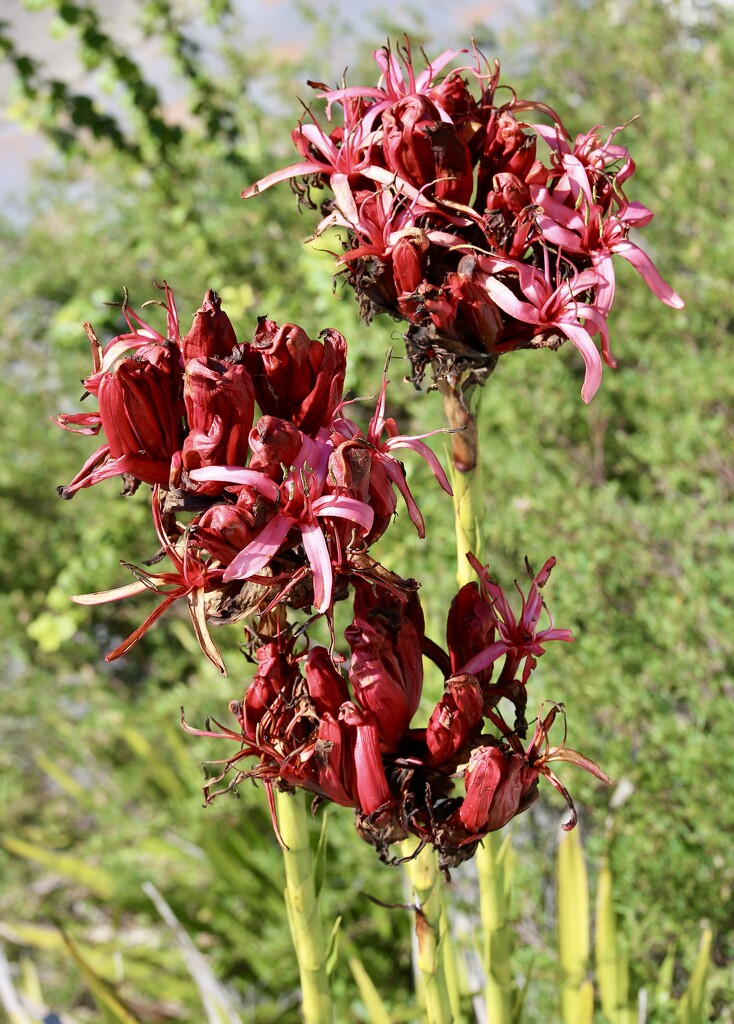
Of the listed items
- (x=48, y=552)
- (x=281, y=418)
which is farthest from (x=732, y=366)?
(x=48, y=552)

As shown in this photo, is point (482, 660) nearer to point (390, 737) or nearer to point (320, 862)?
point (390, 737)

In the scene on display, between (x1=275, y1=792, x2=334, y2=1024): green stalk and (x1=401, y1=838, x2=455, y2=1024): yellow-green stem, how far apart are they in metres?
0.11

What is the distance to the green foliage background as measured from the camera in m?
1.94

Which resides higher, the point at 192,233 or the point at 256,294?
the point at 192,233

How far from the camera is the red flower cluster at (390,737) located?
857mm

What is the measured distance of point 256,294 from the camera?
382cm

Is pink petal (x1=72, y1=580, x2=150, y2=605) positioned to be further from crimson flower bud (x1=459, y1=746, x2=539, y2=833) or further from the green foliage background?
the green foliage background

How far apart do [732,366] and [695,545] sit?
57 cm

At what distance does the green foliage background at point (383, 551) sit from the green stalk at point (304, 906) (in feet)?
2.61

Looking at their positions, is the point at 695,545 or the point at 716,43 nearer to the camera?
the point at 695,545

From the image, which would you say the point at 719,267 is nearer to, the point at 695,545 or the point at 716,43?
the point at 695,545

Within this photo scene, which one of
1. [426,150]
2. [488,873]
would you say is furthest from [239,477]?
[488,873]

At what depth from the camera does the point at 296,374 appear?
2.71ft

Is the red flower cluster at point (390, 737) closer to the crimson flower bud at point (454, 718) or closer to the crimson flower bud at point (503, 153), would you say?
the crimson flower bud at point (454, 718)
